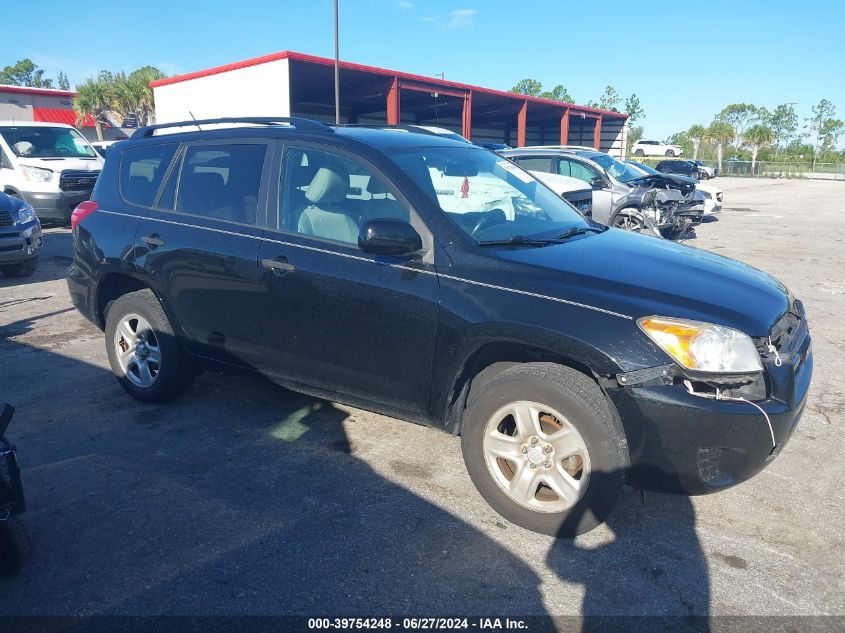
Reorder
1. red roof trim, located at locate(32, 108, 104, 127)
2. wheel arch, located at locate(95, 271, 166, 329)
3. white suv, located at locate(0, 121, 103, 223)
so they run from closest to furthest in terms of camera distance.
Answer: wheel arch, located at locate(95, 271, 166, 329), white suv, located at locate(0, 121, 103, 223), red roof trim, located at locate(32, 108, 104, 127)

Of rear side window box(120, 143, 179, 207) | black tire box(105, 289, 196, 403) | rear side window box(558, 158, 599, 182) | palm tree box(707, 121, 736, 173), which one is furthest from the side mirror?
palm tree box(707, 121, 736, 173)

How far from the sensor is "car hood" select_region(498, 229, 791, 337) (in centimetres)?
293

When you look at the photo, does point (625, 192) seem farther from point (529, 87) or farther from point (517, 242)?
point (529, 87)

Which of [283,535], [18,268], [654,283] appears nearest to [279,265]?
[283,535]

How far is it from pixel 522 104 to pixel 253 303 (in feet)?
108

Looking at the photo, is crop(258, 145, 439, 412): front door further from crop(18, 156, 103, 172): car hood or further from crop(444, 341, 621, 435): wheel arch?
crop(18, 156, 103, 172): car hood

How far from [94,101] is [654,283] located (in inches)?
1798

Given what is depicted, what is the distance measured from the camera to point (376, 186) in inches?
142

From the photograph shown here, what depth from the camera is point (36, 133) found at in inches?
540

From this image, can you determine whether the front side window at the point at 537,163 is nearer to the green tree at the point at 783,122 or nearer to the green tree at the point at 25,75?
the green tree at the point at 783,122

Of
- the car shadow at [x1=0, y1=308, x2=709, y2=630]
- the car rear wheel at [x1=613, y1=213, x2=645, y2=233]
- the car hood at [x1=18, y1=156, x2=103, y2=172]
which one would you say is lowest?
the car shadow at [x1=0, y1=308, x2=709, y2=630]

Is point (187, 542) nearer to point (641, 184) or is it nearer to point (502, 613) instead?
point (502, 613)

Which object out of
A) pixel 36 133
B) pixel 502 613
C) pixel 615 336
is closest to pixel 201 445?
pixel 502 613

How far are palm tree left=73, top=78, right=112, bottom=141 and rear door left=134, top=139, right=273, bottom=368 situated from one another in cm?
4304
